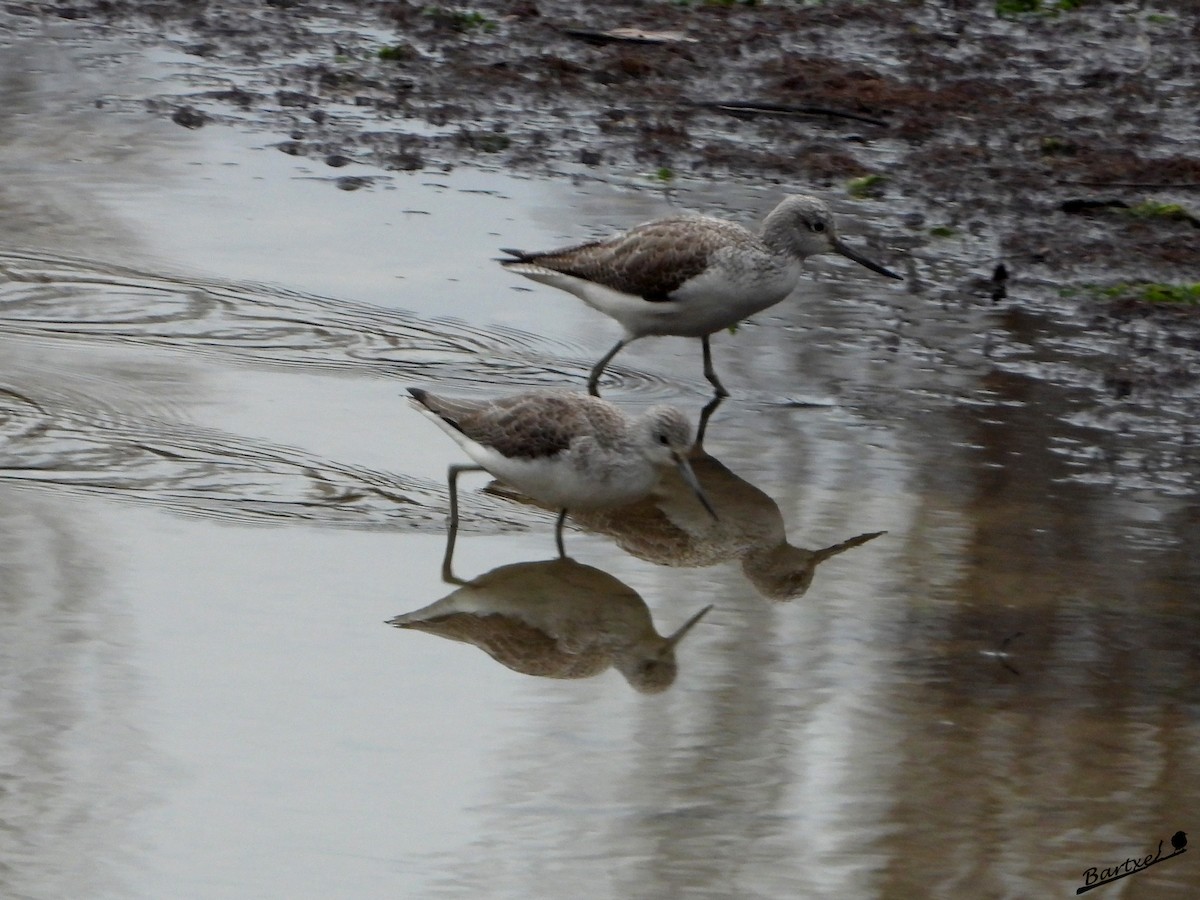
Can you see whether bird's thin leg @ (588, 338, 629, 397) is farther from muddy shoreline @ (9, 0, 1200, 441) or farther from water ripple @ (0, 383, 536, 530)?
muddy shoreline @ (9, 0, 1200, 441)

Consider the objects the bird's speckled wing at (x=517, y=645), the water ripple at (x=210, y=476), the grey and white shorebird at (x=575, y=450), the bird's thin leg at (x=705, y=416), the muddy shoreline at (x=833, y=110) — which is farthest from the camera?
the muddy shoreline at (x=833, y=110)

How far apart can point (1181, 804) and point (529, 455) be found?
2.55 m

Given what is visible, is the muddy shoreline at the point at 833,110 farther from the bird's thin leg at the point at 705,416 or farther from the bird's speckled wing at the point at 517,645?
the bird's speckled wing at the point at 517,645

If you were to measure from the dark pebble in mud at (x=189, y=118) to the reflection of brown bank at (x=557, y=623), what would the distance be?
6864mm

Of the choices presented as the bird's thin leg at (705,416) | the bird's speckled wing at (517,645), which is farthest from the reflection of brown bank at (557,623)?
Answer: the bird's thin leg at (705,416)

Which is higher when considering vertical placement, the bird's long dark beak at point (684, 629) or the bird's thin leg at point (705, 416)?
the bird's long dark beak at point (684, 629)

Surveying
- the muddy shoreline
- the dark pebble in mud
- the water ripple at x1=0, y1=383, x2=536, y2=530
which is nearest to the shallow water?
the water ripple at x1=0, y1=383, x2=536, y2=530

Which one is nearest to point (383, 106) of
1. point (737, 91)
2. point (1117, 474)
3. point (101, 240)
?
point (737, 91)

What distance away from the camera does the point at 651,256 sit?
27.8ft

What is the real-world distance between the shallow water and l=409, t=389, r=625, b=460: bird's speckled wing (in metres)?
0.37

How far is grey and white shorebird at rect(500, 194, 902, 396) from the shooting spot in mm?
8344

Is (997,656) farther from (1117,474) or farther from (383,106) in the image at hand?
(383,106)

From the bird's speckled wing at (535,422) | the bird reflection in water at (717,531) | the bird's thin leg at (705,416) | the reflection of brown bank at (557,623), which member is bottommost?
the bird's thin leg at (705,416)

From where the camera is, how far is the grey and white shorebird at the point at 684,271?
328 inches
